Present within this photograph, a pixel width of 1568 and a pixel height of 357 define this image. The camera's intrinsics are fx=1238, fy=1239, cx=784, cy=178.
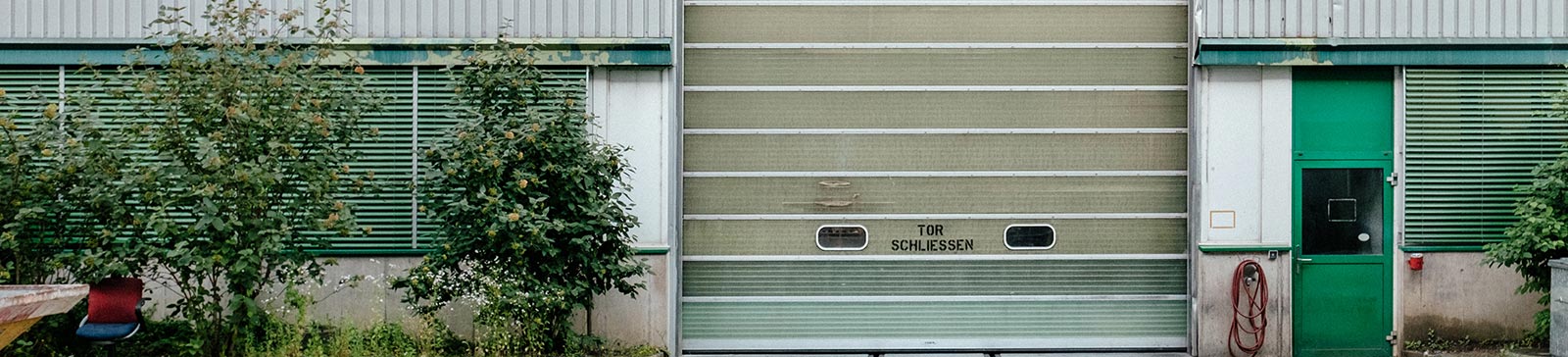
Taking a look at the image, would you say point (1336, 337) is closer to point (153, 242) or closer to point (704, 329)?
point (704, 329)

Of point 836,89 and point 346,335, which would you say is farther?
point 836,89

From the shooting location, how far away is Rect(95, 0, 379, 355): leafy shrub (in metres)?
8.47

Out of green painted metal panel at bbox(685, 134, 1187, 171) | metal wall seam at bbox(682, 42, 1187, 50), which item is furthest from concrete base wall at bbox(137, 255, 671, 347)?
metal wall seam at bbox(682, 42, 1187, 50)

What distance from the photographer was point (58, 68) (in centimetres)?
1027

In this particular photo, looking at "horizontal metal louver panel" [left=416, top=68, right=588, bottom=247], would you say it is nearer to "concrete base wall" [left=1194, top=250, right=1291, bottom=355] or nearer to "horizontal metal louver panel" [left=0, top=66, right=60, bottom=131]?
"horizontal metal louver panel" [left=0, top=66, right=60, bottom=131]

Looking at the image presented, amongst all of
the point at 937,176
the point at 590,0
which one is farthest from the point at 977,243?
the point at 590,0

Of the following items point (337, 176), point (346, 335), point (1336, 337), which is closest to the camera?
point (337, 176)

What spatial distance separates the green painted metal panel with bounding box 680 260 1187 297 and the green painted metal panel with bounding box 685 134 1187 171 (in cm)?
86

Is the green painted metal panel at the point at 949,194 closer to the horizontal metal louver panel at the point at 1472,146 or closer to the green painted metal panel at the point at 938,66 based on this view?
the green painted metal panel at the point at 938,66

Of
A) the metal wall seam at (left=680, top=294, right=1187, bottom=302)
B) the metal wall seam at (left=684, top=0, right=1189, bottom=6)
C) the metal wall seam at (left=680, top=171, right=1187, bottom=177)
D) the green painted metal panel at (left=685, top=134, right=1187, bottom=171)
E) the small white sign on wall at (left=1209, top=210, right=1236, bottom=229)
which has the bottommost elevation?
the metal wall seam at (left=680, top=294, right=1187, bottom=302)

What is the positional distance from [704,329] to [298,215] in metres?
3.55

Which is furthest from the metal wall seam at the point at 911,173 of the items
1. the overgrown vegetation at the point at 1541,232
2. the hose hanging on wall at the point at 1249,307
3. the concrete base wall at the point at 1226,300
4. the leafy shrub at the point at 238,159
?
the leafy shrub at the point at 238,159

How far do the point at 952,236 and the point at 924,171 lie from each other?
0.63 meters

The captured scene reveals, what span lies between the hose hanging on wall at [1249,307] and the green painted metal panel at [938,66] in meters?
1.73
